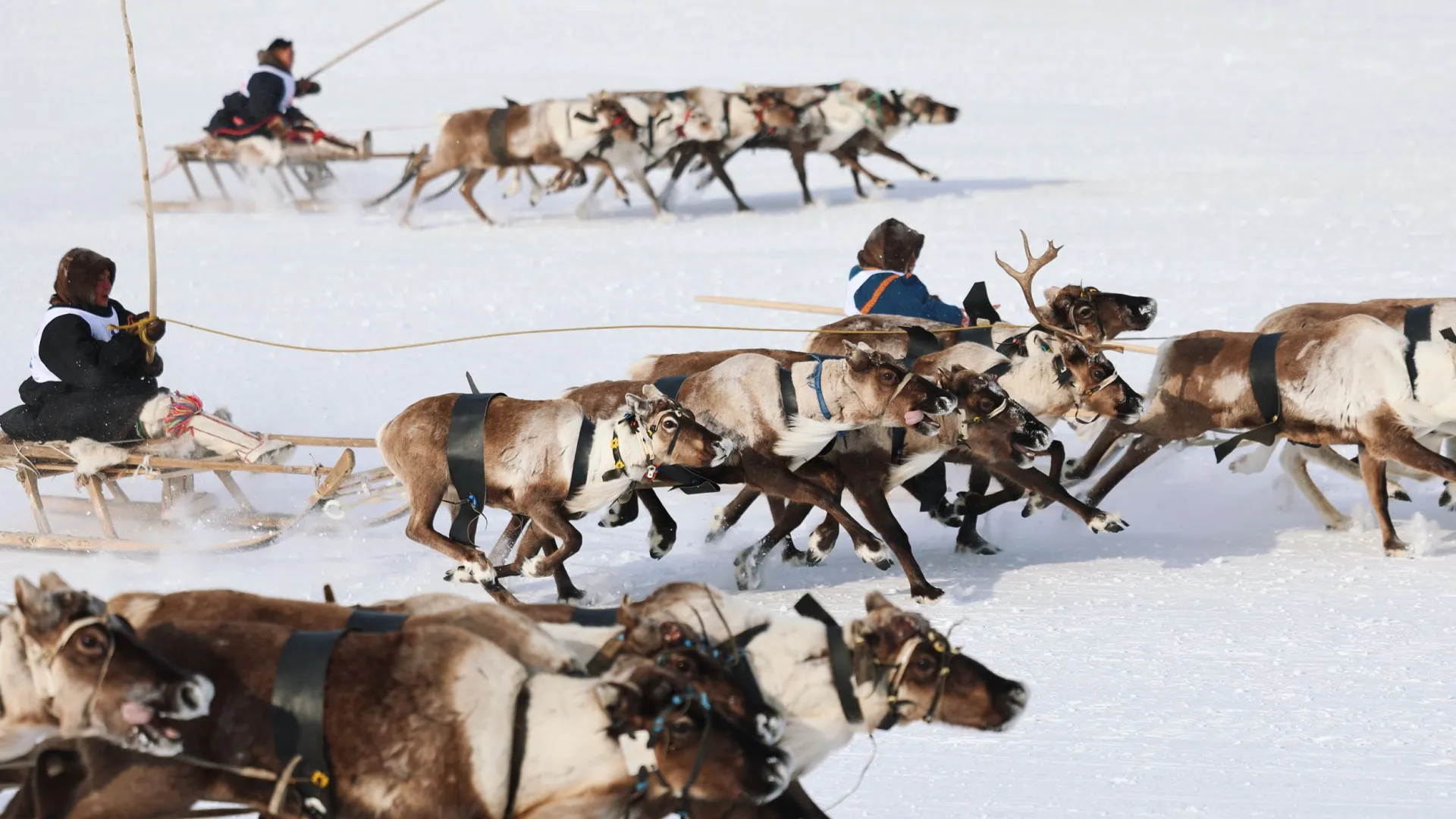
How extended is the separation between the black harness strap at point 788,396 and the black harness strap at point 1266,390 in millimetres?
2028

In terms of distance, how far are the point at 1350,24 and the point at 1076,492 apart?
20302 millimetres

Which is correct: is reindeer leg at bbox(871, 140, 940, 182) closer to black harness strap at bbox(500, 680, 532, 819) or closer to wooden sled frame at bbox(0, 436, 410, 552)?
wooden sled frame at bbox(0, 436, 410, 552)

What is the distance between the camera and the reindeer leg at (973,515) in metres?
7.68

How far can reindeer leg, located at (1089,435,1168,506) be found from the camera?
7875mm

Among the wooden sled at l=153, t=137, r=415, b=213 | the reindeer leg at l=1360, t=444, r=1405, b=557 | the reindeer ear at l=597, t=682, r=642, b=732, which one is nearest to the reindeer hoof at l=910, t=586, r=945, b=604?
the reindeer leg at l=1360, t=444, r=1405, b=557

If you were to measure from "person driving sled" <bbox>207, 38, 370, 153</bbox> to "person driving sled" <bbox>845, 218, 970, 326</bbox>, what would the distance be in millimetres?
8403

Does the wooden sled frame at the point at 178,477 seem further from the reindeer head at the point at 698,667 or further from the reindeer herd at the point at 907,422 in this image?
the reindeer head at the point at 698,667

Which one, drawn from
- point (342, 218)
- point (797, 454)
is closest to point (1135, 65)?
point (342, 218)

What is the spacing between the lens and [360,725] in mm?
3559

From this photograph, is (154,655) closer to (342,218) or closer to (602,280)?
(602,280)

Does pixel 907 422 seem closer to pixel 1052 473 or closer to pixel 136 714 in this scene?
pixel 1052 473

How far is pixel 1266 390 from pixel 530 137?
28.7 feet

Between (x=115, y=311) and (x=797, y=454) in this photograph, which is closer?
(x=797, y=454)

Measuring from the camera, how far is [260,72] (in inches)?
631
